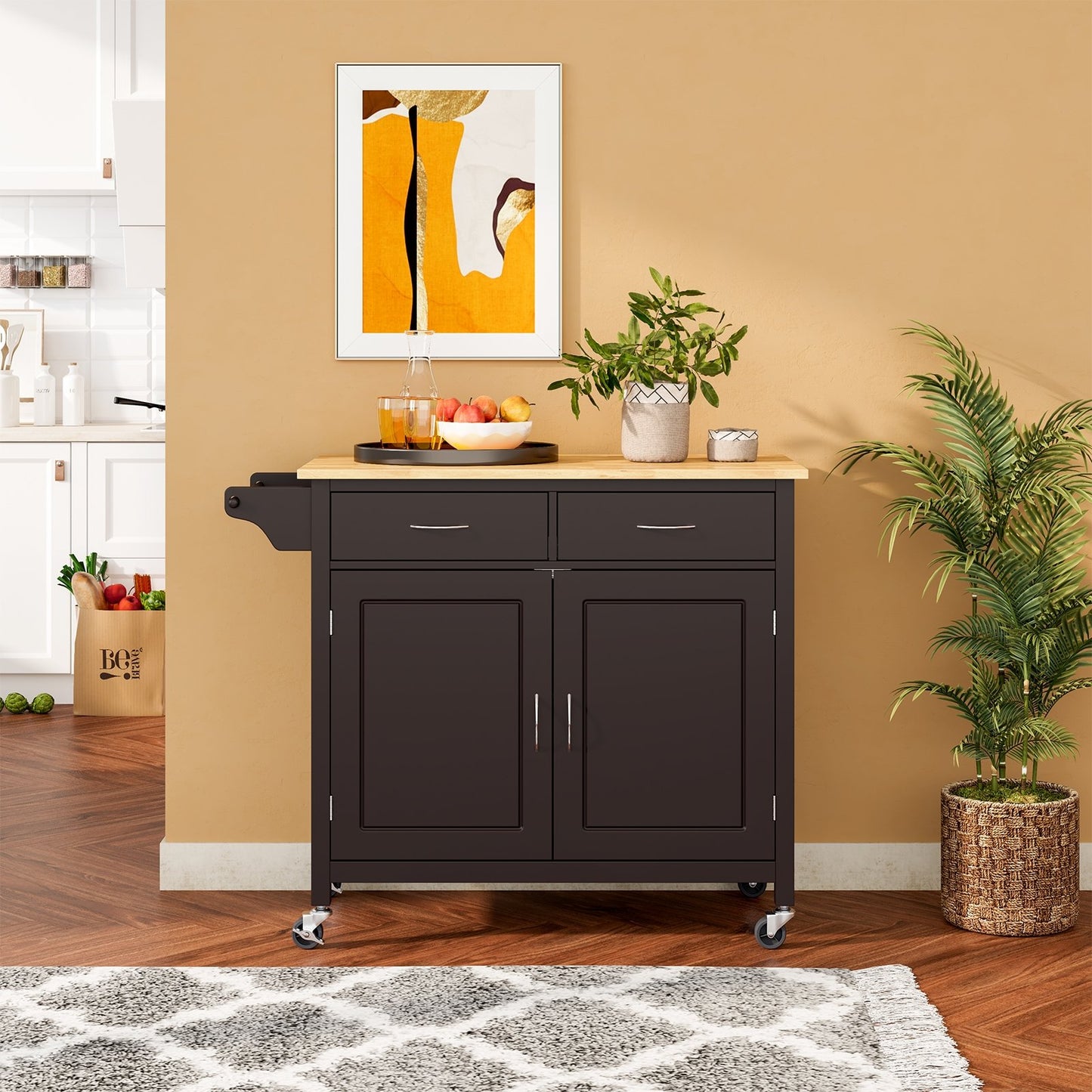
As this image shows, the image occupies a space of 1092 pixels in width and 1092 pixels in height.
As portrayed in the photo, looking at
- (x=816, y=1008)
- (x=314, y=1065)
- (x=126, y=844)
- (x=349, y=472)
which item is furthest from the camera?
(x=126, y=844)

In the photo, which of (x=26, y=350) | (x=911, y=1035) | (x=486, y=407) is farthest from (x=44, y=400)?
(x=911, y=1035)

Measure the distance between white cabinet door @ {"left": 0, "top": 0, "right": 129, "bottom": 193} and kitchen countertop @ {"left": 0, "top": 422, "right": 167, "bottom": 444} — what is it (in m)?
1.06

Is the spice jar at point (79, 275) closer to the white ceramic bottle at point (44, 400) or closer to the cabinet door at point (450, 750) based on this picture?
the white ceramic bottle at point (44, 400)

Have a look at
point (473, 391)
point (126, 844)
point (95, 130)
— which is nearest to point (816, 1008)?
point (473, 391)

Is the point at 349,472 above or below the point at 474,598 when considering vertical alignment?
Answer: above

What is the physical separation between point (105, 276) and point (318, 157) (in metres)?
3.03

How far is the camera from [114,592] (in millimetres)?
5203

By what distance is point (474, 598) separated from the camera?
2908 millimetres

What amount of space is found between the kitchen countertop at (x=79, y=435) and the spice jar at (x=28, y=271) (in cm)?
85

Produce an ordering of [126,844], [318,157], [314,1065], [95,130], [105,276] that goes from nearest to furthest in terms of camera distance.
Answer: [314,1065] < [318,157] < [126,844] < [95,130] < [105,276]

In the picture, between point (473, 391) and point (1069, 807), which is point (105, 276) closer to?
point (473, 391)

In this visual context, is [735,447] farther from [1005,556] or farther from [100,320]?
[100,320]

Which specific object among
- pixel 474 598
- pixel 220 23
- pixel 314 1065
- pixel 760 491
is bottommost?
pixel 314 1065

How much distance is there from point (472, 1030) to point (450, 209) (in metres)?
1.92
